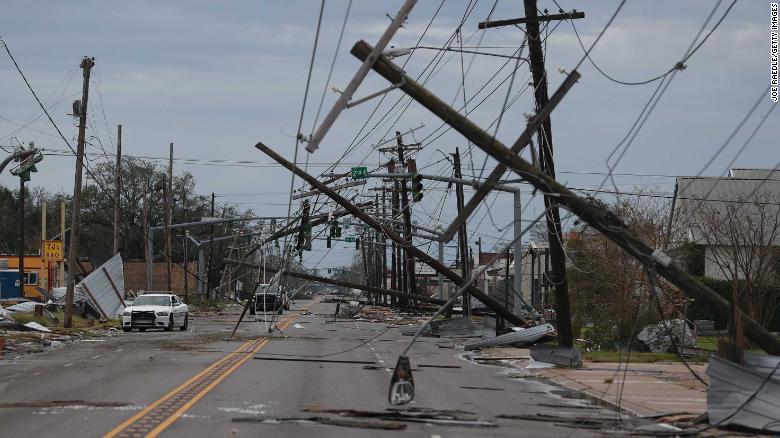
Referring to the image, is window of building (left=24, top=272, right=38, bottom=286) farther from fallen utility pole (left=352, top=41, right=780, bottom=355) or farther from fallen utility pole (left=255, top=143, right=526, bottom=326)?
fallen utility pole (left=352, top=41, right=780, bottom=355)

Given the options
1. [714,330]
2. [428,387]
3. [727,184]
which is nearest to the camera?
[428,387]

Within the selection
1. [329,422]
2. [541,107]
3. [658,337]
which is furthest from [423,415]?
[658,337]

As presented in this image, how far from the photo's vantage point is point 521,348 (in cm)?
3562

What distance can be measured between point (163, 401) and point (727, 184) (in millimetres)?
44041

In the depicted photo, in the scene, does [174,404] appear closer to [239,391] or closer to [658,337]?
[239,391]

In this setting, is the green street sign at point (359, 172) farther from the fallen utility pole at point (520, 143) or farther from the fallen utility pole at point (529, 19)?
the fallen utility pole at point (520, 143)

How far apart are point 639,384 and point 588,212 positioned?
742 centimetres

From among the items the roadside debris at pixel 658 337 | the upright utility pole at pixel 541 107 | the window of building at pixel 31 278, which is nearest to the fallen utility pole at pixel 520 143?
the upright utility pole at pixel 541 107

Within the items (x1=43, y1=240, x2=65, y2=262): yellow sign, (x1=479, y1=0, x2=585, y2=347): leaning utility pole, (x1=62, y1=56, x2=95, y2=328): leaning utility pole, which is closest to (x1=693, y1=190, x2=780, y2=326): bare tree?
(x1=479, y1=0, x2=585, y2=347): leaning utility pole

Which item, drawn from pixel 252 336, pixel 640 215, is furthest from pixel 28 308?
pixel 640 215

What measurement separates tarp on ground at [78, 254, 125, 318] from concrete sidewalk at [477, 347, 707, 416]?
26760mm

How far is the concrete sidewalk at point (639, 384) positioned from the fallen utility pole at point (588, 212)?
1.69 m

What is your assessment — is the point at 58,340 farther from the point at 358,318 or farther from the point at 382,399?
the point at 358,318

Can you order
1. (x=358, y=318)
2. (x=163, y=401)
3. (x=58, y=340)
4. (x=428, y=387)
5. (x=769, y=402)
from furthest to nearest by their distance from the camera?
(x=358, y=318) → (x=58, y=340) → (x=428, y=387) → (x=163, y=401) → (x=769, y=402)
